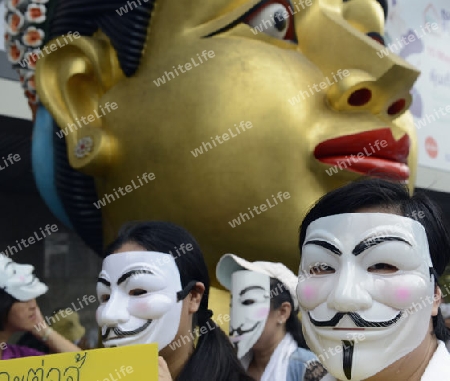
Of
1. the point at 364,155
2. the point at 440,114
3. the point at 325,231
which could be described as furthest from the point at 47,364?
the point at 440,114

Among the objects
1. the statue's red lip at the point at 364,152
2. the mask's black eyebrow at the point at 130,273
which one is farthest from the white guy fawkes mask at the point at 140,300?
the statue's red lip at the point at 364,152

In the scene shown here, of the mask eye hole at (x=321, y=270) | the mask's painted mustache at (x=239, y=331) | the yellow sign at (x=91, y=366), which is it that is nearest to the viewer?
the yellow sign at (x=91, y=366)

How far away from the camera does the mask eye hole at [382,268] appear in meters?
1.26

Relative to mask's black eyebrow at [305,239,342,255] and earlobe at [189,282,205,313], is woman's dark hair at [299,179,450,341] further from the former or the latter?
earlobe at [189,282,205,313]

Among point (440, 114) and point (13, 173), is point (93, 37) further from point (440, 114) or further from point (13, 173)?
point (440, 114)

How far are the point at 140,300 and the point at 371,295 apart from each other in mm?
757

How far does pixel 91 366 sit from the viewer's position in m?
1.25

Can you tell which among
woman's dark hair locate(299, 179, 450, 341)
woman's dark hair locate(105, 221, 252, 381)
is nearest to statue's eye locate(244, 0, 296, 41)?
woman's dark hair locate(105, 221, 252, 381)

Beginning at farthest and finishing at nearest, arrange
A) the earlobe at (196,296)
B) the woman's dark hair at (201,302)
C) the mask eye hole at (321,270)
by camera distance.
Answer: the earlobe at (196,296), the woman's dark hair at (201,302), the mask eye hole at (321,270)

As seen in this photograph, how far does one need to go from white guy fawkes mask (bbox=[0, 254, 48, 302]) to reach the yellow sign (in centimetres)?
134

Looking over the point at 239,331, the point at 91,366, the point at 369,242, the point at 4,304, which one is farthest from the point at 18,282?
the point at 369,242

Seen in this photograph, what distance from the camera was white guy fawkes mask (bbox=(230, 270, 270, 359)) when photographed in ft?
8.22

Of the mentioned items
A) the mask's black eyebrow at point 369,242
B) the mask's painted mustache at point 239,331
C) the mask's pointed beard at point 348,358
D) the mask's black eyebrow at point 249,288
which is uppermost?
the mask's black eyebrow at point 249,288

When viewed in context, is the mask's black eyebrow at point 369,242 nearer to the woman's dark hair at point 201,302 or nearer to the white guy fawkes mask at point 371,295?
the white guy fawkes mask at point 371,295
